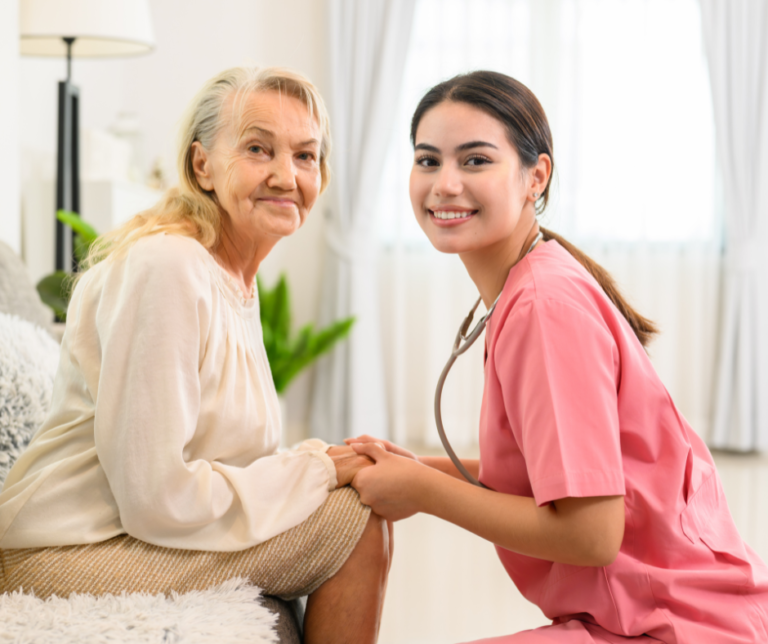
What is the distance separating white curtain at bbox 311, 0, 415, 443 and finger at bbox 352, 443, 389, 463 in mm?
2671

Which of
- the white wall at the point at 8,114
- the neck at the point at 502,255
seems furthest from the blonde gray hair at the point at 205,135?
the white wall at the point at 8,114

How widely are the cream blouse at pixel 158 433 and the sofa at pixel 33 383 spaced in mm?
129

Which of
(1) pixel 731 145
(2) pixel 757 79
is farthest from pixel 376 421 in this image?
(2) pixel 757 79

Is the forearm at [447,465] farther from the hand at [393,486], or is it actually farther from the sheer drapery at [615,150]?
the sheer drapery at [615,150]

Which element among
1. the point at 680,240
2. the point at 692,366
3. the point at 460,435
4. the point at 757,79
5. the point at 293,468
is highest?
the point at 757,79

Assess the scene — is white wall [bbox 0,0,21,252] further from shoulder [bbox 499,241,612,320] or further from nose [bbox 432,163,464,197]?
shoulder [bbox 499,241,612,320]

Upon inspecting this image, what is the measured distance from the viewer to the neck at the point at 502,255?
1.19 m

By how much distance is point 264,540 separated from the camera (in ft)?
3.55

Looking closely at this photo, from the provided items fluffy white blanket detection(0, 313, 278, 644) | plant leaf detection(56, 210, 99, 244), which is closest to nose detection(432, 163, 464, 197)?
fluffy white blanket detection(0, 313, 278, 644)

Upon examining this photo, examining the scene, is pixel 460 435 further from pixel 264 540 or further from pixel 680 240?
pixel 264 540

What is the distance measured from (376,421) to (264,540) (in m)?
2.85

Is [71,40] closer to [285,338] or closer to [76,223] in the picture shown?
[76,223]

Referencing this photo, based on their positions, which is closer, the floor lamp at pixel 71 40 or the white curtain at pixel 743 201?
the floor lamp at pixel 71 40

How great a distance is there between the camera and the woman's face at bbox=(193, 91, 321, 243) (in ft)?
4.05
